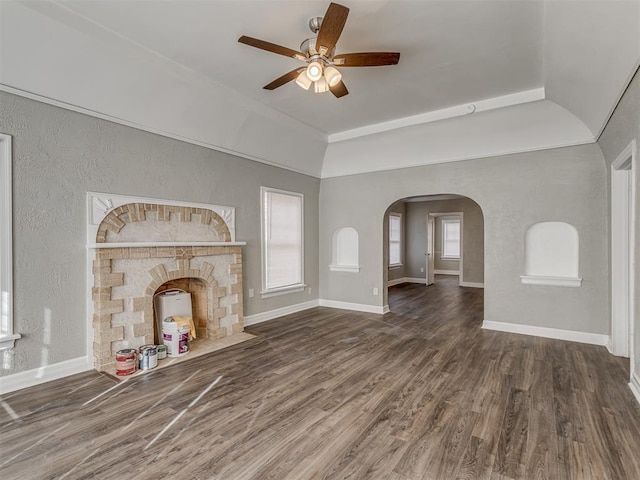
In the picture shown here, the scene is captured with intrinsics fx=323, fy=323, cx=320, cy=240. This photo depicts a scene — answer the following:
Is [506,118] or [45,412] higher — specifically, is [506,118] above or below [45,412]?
above

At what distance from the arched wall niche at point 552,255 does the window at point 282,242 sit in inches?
140

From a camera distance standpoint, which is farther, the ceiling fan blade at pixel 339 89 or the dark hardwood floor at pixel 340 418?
the ceiling fan blade at pixel 339 89

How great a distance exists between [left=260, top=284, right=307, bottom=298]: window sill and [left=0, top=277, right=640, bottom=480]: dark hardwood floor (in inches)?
52.3

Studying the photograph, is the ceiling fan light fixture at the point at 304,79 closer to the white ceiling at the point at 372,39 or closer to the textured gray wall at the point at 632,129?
the white ceiling at the point at 372,39

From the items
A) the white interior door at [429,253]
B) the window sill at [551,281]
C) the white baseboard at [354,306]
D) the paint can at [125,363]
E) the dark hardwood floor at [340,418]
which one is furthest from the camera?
the white interior door at [429,253]

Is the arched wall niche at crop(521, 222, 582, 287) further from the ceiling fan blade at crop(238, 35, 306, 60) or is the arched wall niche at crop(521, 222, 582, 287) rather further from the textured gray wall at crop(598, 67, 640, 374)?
the ceiling fan blade at crop(238, 35, 306, 60)

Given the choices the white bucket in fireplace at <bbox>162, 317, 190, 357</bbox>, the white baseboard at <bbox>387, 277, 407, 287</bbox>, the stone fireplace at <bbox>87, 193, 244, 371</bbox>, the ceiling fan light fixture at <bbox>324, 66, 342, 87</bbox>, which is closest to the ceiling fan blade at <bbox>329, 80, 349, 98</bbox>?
the ceiling fan light fixture at <bbox>324, 66, 342, 87</bbox>

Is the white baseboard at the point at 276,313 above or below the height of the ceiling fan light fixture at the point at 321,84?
below

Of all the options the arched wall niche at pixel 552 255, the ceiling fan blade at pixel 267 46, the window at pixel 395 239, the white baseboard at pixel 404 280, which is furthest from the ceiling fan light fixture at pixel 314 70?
the white baseboard at pixel 404 280

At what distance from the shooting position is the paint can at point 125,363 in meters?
3.11

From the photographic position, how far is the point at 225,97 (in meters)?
3.96

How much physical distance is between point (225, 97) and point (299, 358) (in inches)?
127

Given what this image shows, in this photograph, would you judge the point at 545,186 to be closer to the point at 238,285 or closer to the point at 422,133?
the point at 422,133

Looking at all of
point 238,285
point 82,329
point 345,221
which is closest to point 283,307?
point 238,285
